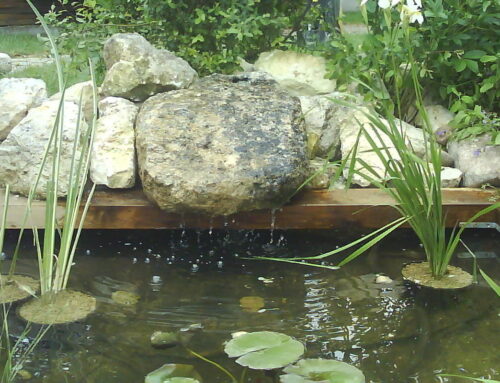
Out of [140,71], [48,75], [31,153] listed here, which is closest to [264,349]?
[31,153]

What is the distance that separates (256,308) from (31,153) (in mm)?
1498

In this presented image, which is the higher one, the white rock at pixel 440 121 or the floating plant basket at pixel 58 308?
the white rock at pixel 440 121

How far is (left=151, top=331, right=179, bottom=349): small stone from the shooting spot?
2.89 m

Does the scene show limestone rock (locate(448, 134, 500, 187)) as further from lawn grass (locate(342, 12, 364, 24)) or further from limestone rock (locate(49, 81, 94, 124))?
lawn grass (locate(342, 12, 364, 24))

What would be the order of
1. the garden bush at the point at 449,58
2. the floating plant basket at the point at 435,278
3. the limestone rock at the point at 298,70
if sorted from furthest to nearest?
the limestone rock at the point at 298,70, the garden bush at the point at 449,58, the floating plant basket at the point at 435,278

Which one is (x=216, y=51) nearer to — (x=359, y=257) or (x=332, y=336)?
(x=359, y=257)

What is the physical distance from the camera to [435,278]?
3.49 metres

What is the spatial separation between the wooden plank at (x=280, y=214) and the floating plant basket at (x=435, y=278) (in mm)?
400

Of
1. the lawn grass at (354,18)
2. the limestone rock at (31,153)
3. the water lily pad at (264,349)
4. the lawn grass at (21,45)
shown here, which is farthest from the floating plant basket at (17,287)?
the lawn grass at (354,18)

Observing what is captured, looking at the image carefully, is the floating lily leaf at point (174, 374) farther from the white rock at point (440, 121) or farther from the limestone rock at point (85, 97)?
the white rock at point (440, 121)

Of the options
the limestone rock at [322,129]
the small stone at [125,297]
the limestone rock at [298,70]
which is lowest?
the small stone at [125,297]

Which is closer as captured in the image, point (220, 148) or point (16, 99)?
point (220, 148)

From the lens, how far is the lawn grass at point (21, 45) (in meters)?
8.02

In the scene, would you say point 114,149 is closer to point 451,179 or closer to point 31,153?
point 31,153
